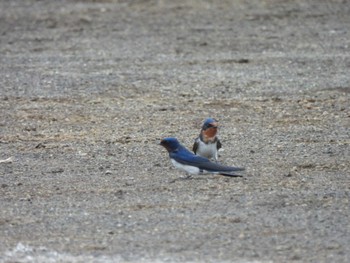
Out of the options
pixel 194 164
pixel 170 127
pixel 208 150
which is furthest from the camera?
pixel 170 127

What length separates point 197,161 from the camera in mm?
9969

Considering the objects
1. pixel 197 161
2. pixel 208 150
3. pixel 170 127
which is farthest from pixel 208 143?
pixel 170 127

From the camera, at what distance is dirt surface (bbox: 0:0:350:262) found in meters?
8.39

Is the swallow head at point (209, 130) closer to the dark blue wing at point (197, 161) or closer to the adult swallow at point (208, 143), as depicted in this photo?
the adult swallow at point (208, 143)

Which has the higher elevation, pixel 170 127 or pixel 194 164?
pixel 194 164

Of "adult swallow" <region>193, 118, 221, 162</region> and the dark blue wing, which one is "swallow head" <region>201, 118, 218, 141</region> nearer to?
"adult swallow" <region>193, 118, 221, 162</region>

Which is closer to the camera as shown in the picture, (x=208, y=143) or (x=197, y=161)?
(x=197, y=161)

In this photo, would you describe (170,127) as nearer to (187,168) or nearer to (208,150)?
(208,150)

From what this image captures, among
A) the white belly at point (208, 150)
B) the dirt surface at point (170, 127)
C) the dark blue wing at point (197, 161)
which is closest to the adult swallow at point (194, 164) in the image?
the dark blue wing at point (197, 161)

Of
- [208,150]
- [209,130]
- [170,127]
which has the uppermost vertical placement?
[209,130]

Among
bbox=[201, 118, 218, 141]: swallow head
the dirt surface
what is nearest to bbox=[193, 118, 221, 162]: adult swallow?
bbox=[201, 118, 218, 141]: swallow head

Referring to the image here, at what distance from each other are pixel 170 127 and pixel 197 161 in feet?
7.55

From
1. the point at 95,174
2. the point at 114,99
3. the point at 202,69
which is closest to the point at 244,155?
the point at 95,174

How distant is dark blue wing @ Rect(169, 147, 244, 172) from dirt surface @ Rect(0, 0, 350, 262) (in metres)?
0.13
